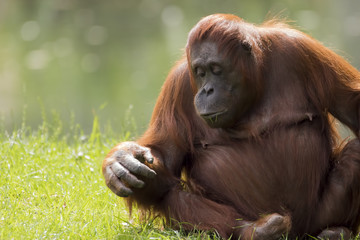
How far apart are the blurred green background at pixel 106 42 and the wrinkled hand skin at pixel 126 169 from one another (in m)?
5.54

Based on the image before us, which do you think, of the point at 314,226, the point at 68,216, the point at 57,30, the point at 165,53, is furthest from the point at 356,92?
the point at 57,30

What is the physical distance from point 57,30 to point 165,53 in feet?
13.9

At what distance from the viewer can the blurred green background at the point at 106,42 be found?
42.0ft

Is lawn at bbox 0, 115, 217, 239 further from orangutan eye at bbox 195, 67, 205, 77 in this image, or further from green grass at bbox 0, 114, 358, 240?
orangutan eye at bbox 195, 67, 205, 77

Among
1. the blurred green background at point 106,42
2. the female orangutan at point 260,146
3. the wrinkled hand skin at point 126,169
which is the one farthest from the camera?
the blurred green background at point 106,42

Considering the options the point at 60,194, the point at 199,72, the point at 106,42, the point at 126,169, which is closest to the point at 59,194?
the point at 60,194

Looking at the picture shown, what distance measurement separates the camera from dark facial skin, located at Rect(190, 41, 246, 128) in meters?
4.50

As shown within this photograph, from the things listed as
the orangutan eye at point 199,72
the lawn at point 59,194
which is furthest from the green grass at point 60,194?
the orangutan eye at point 199,72

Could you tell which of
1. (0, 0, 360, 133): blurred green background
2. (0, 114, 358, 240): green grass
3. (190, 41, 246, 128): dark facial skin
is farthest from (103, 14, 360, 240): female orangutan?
(0, 0, 360, 133): blurred green background

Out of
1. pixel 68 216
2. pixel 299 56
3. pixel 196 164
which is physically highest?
pixel 299 56

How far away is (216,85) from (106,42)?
13289mm

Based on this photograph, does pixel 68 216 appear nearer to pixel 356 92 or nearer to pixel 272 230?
pixel 272 230

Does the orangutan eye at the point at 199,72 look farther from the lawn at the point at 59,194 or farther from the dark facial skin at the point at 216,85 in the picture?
the lawn at the point at 59,194

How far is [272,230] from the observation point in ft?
14.1
